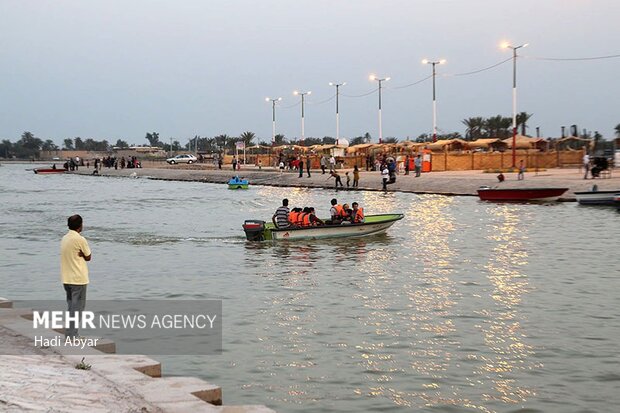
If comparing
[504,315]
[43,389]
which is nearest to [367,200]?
[504,315]

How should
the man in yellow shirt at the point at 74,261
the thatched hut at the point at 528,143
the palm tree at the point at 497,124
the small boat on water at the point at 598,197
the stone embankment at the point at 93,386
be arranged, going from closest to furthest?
the stone embankment at the point at 93,386 → the man in yellow shirt at the point at 74,261 → the small boat on water at the point at 598,197 → the thatched hut at the point at 528,143 → the palm tree at the point at 497,124

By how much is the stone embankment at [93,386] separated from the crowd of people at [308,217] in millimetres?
16639

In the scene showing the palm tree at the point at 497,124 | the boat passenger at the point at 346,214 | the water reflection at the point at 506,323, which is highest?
the palm tree at the point at 497,124

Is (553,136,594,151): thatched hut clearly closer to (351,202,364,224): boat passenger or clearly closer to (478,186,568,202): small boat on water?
(478,186,568,202): small boat on water

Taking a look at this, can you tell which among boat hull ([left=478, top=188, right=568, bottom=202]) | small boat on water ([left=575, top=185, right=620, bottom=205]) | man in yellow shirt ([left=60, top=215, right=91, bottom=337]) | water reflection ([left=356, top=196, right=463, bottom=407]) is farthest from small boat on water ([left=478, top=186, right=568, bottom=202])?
man in yellow shirt ([left=60, top=215, right=91, bottom=337])

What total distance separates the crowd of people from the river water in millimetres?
845

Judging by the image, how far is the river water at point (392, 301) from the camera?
440 inches

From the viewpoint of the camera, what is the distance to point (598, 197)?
42156mm

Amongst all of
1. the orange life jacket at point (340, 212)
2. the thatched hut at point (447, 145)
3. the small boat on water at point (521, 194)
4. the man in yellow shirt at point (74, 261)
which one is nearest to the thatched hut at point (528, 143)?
the thatched hut at point (447, 145)

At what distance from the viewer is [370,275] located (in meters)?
A: 21.4

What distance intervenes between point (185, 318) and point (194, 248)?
12.5 metres

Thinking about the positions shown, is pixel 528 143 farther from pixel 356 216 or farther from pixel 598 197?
pixel 356 216

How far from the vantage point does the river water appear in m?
11.2

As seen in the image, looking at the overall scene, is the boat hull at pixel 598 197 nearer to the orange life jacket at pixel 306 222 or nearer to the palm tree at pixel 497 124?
the orange life jacket at pixel 306 222
